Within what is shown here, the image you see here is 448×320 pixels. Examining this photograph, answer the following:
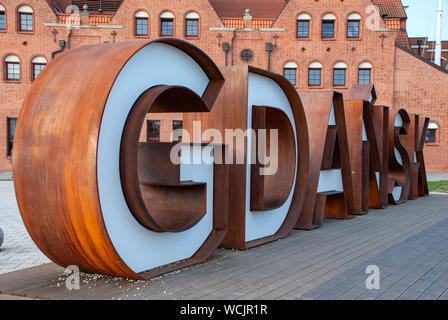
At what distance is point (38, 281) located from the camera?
5160 mm

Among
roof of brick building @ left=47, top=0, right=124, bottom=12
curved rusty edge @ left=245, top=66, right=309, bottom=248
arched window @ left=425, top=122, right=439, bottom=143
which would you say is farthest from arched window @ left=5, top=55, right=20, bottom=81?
curved rusty edge @ left=245, top=66, right=309, bottom=248

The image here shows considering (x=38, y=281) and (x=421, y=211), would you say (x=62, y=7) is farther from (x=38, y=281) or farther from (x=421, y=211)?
(x=38, y=281)

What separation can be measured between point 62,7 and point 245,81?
2840 cm

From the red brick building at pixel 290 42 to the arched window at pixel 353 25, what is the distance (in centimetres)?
6

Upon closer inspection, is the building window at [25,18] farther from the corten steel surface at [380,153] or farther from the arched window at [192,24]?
the corten steel surface at [380,153]

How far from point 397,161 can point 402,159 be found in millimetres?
144

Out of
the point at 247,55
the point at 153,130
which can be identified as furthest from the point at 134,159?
the point at 247,55

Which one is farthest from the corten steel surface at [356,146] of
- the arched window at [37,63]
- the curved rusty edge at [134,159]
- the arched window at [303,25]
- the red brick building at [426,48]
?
the red brick building at [426,48]

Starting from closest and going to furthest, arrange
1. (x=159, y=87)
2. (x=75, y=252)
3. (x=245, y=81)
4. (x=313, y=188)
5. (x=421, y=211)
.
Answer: (x=75, y=252)
(x=159, y=87)
(x=245, y=81)
(x=313, y=188)
(x=421, y=211)

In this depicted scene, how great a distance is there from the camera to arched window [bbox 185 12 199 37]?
29.8 metres

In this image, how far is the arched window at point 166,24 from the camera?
2959 centimetres

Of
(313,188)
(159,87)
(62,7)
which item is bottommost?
(313,188)

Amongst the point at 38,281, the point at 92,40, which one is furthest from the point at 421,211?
the point at 92,40

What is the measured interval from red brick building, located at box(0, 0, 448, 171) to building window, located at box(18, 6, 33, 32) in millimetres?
52
